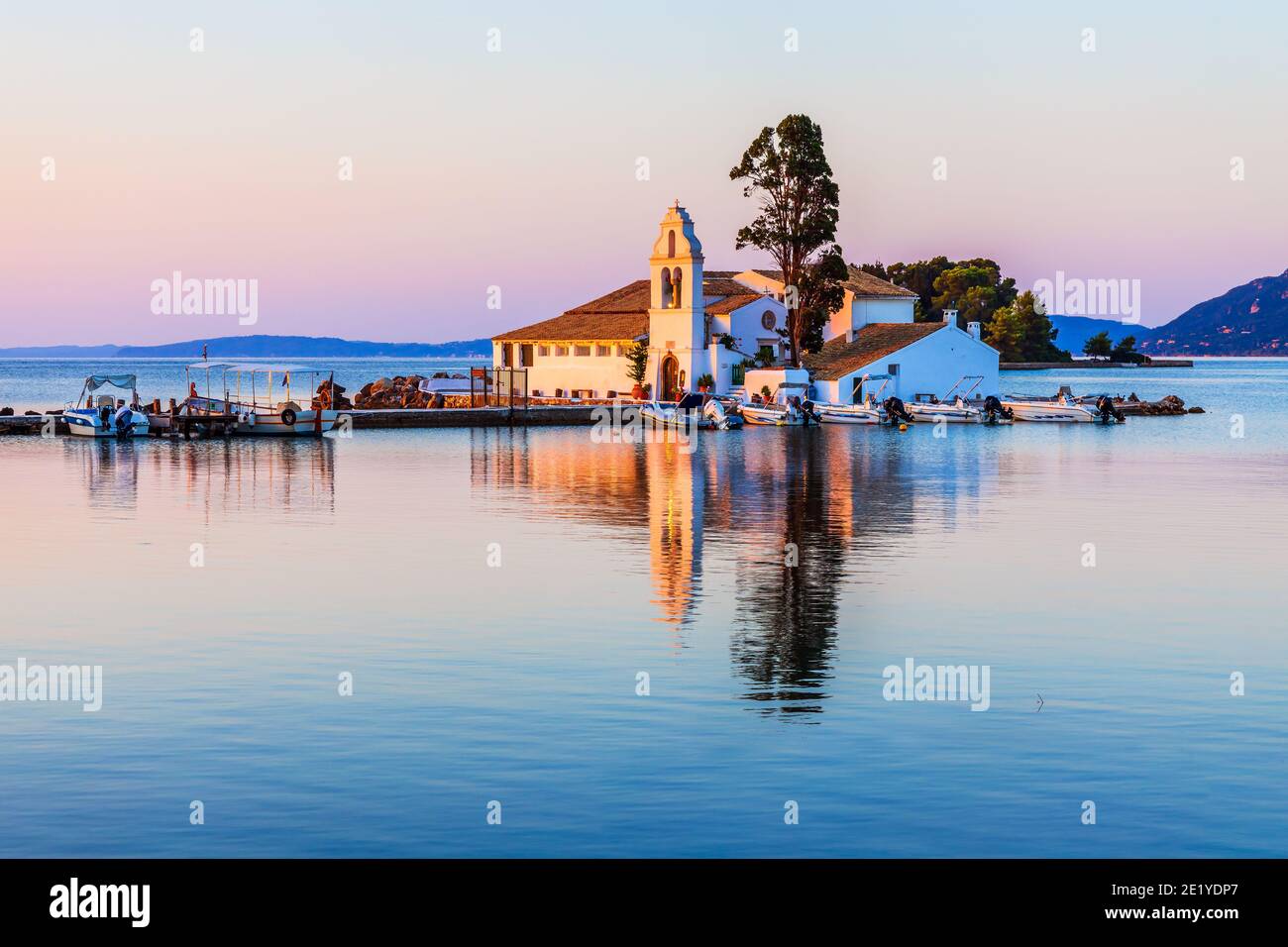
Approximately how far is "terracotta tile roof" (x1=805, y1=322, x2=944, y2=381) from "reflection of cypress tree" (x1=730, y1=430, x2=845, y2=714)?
194 feet

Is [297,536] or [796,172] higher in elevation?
[796,172]

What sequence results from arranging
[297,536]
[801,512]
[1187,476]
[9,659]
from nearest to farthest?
[9,659] → [297,536] → [801,512] → [1187,476]

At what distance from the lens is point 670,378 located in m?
103

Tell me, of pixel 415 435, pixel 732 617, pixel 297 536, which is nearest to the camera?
pixel 732 617

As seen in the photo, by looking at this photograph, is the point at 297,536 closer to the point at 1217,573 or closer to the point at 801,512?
the point at 801,512

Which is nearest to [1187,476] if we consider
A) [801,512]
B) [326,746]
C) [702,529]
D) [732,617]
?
[801,512]

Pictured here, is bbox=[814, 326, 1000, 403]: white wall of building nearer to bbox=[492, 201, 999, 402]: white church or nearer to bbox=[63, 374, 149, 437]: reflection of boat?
bbox=[492, 201, 999, 402]: white church

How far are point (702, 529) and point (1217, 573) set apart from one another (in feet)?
39.9

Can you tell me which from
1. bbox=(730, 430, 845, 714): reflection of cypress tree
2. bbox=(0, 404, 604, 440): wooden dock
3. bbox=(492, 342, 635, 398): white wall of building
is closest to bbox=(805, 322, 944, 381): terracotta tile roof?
bbox=(492, 342, 635, 398): white wall of building

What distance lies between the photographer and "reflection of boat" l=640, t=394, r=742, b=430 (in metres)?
90.6

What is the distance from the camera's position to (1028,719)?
1814 centimetres

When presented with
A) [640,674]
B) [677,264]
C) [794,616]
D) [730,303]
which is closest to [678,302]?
[677,264]

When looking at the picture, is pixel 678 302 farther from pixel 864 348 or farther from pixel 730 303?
pixel 864 348

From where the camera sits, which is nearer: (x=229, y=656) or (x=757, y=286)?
(x=229, y=656)
